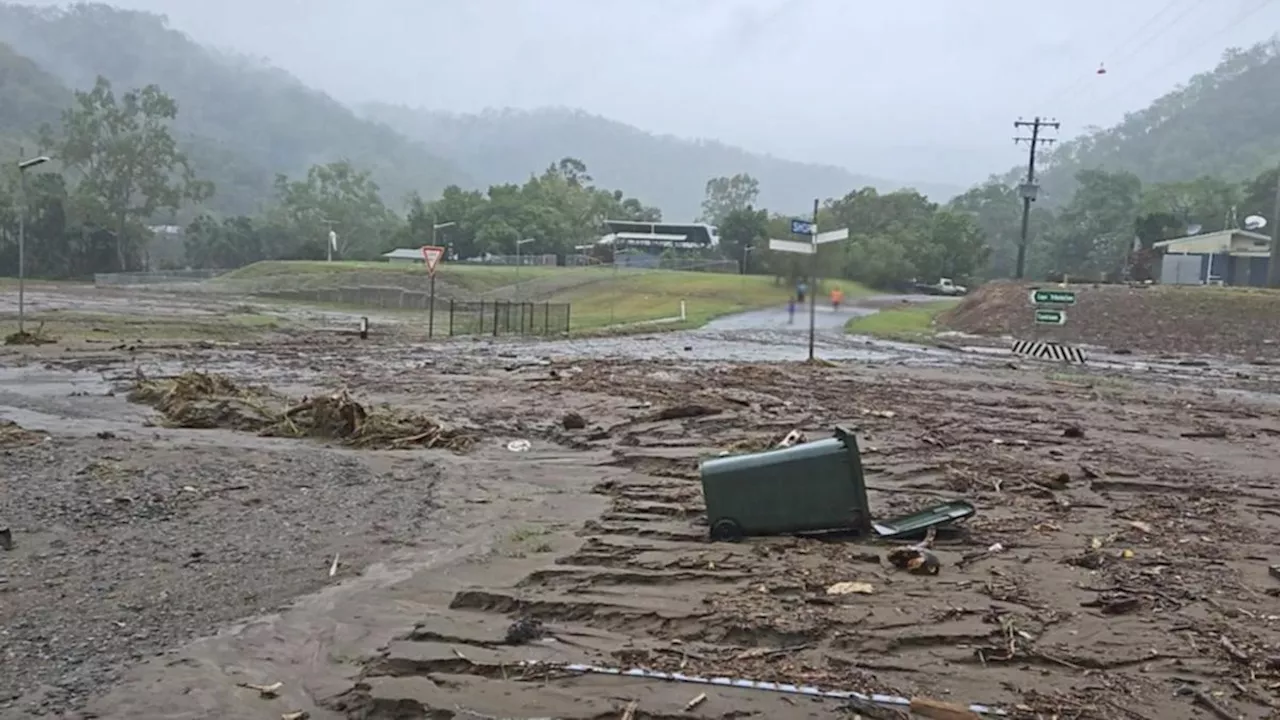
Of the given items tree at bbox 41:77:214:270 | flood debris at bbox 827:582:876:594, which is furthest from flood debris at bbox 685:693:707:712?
tree at bbox 41:77:214:270

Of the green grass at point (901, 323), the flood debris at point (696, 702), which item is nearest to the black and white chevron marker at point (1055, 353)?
the green grass at point (901, 323)

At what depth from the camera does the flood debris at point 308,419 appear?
14141mm

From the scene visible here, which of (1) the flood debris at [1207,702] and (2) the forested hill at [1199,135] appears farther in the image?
(2) the forested hill at [1199,135]

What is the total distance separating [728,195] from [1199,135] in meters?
69.0

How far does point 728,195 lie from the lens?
174000 millimetres

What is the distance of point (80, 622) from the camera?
658 centimetres

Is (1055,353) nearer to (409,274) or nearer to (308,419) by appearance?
(308,419)

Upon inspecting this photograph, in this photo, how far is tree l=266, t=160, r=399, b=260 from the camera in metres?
124

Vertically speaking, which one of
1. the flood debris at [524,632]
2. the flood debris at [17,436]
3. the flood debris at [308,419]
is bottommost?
the flood debris at [17,436]

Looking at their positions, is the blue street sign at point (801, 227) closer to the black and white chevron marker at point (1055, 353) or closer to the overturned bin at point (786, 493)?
the black and white chevron marker at point (1055, 353)

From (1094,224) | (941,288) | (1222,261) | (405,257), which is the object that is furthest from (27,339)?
(1094,224)

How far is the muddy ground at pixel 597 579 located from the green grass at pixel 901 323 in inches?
1085

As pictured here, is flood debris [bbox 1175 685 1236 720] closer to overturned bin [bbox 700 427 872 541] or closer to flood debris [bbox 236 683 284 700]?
overturned bin [bbox 700 427 872 541]

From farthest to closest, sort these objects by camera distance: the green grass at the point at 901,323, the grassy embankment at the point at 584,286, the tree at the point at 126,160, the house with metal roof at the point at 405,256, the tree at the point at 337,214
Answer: the tree at the point at 337,214
the tree at the point at 126,160
the house with metal roof at the point at 405,256
the grassy embankment at the point at 584,286
the green grass at the point at 901,323
